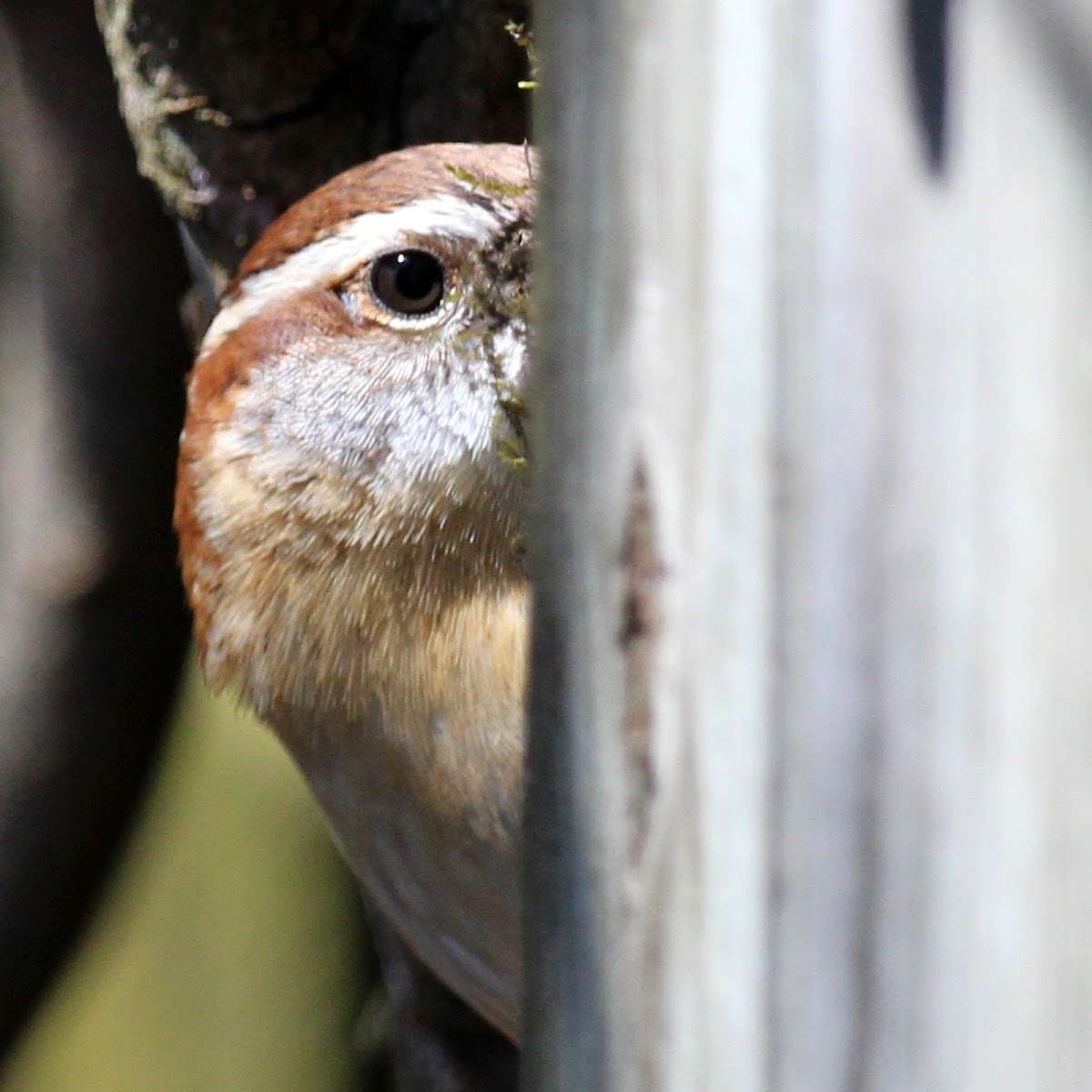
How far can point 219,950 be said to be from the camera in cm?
308

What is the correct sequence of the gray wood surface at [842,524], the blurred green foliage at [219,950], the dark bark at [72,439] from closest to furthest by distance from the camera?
the gray wood surface at [842,524], the dark bark at [72,439], the blurred green foliage at [219,950]

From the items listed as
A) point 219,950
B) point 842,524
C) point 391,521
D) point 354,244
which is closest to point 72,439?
point 354,244

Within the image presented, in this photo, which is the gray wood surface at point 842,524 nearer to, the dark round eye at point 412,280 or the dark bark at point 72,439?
the dark round eye at point 412,280

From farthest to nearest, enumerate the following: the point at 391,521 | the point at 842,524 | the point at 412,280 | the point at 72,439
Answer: the point at 72,439, the point at 412,280, the point at 391,521, the point at 842,524

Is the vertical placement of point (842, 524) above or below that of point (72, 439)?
above

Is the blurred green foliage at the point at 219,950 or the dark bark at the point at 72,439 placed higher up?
the dark bark at the point at 72,439

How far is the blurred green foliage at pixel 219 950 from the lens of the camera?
295 centimetres

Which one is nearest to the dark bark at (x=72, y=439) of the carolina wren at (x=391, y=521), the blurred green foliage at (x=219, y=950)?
the blurred green foliage at (x=219, y=950)

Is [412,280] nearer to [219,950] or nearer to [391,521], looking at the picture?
[391,521]

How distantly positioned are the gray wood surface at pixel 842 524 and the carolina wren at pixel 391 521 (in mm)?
794

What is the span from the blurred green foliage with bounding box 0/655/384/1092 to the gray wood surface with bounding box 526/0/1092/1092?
95.0 inches

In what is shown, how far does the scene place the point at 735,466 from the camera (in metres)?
0.51

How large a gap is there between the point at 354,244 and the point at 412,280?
8cm

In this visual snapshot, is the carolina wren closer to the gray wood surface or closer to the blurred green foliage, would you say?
the gray wood surface
